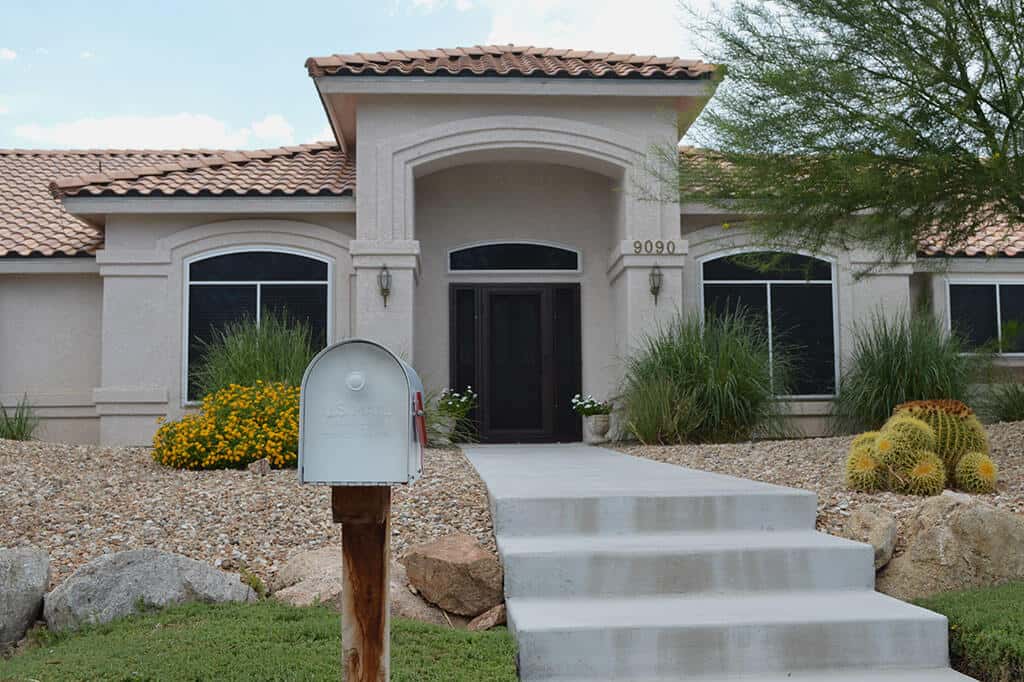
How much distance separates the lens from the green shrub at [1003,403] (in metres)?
12.9

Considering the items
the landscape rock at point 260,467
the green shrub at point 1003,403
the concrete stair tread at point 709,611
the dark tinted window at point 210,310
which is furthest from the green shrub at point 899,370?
the dark tinted window at point 210,310

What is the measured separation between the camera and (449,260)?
1406 cm

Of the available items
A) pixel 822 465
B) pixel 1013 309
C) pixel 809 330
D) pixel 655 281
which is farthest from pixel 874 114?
pixel 1013 309

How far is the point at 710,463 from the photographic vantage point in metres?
9.33

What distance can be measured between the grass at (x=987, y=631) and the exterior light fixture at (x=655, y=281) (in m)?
7.97

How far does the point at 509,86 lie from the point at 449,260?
2.74 metres

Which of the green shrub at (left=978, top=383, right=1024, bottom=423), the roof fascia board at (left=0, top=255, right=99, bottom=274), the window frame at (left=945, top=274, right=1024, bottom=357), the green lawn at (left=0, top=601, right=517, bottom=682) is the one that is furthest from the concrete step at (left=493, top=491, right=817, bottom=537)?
the roof fascia board at (left=0, top=255, right=99, bottom=274)

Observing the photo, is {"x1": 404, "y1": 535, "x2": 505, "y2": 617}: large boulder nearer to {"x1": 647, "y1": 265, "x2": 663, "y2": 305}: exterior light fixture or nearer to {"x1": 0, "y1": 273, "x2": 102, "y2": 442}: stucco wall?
{"x1": 647, "y1": 265, "x2": 663, "y2": 305}: exterior light fixture

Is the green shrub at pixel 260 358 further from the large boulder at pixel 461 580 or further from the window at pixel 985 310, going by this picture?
the window at pixel 985 310

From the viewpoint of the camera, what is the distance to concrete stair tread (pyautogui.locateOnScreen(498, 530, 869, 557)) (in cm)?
529

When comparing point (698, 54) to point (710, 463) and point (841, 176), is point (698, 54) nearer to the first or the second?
point (841, 176)

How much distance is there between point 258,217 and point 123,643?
31.5 ft

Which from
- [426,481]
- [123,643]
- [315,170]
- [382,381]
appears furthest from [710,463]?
[315,170]

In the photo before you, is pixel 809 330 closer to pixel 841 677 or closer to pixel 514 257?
pixel 514 257
